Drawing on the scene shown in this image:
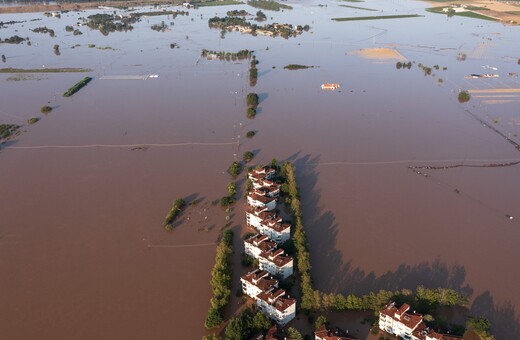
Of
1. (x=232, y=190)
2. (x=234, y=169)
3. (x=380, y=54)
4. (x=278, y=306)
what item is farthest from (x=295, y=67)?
(x=278, y=306)

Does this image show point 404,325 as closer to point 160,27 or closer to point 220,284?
point 220,284

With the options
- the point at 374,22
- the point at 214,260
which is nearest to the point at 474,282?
the point at 214,260

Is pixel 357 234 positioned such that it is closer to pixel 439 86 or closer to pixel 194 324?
pixel 194 324

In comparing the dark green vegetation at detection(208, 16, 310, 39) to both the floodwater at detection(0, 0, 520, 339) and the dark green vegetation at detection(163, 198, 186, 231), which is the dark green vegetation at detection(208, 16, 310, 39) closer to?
the floodwater at detection(0, 0, 520, 339)

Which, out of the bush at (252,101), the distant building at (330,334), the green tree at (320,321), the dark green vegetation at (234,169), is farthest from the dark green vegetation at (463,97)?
the distant building at (330,334)

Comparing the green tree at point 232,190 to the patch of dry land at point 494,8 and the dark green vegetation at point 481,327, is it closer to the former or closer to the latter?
the dark green vegetation at point 481,327

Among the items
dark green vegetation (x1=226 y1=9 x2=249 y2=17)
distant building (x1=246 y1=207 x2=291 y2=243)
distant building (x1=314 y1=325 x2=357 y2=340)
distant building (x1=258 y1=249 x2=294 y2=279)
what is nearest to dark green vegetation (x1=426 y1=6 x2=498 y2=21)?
dark green vegetation (x1=226 y1=9 x2=249 y2=17)
